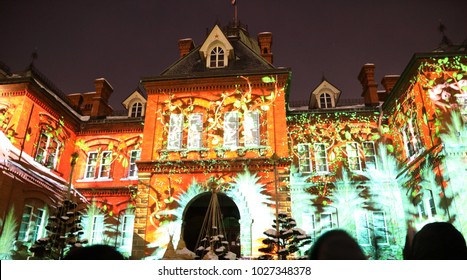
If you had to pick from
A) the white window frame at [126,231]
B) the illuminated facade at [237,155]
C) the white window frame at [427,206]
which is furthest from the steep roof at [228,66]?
the white window frame at [427,206]

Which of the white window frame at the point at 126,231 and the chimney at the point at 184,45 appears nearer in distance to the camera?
the white window frame at the point at 126,231

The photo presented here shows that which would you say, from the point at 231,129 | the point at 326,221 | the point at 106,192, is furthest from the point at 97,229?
the point at 326,221

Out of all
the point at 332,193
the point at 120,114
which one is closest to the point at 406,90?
the point at 332,193

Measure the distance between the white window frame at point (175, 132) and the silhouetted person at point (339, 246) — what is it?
7.38 m

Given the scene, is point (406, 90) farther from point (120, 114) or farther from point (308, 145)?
point (120, 114)

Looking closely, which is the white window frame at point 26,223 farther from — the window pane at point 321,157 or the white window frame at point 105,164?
the window pane at point 321,157

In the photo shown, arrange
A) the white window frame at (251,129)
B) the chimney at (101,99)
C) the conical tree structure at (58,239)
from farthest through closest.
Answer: the chimney at (101,99), the white window frame at (251,129), the conical tree structure at (58,239)

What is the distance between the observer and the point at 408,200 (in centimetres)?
917

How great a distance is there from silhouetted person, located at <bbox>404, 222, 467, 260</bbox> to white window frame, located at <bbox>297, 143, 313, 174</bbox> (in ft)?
26.3

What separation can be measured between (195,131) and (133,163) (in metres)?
3.94

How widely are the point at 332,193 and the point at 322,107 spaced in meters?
3.78

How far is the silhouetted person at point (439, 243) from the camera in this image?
8.61 ft

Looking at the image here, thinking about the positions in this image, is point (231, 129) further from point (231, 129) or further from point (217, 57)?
point (217, 57)

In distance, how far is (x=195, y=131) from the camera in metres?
9.52
